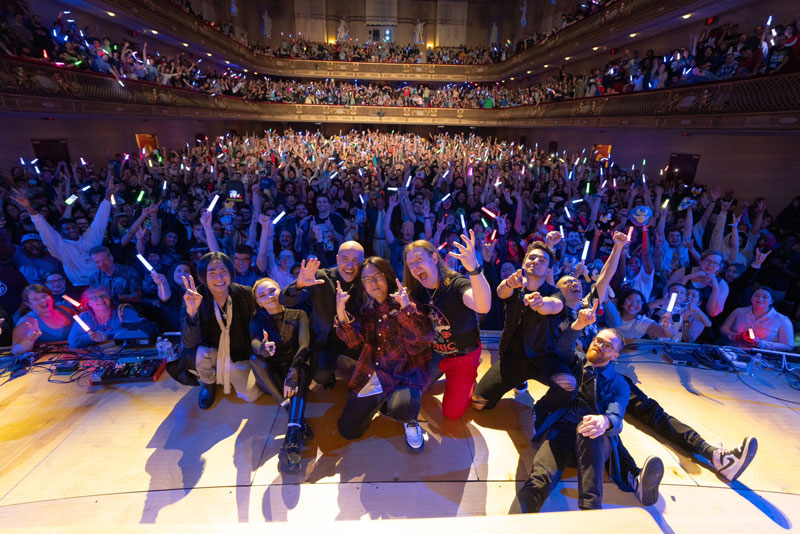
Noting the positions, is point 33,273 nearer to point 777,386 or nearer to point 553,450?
point 553,450

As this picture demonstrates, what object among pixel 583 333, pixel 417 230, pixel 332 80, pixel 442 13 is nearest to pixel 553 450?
pixel 583 333

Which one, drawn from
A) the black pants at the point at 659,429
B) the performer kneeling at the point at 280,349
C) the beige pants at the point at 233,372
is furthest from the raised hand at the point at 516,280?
the beige pants at the point at 233,372

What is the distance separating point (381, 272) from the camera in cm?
248

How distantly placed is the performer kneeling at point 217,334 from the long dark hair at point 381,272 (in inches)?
33.7

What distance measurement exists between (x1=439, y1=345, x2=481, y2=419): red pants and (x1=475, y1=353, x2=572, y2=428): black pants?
158mm

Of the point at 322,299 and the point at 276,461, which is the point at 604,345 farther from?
the point at 276,461

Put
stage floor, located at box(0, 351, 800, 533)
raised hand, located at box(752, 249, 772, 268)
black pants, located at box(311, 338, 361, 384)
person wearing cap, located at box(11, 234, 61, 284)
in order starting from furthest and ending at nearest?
A: raised hand, located at box(752, 249, 772, 268), person wearing cap, located at box(11, 234, 61, 284), black pants, located at box(311, 338, 361, 384), stage floor, located at box(0, 351, 800, 533)

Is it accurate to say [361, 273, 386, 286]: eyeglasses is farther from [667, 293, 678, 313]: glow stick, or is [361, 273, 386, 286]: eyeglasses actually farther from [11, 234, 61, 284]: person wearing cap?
[11, 234, 61, 284]: person wearing cap

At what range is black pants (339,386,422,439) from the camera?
2498mm

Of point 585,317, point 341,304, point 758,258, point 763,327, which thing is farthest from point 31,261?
point 758,258

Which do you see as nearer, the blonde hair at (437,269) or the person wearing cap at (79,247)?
the blonde hair at (437,269)

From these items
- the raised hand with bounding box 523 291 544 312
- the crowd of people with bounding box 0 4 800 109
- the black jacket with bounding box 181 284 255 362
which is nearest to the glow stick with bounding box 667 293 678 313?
the raised hand with bounding box 523 291 544 312

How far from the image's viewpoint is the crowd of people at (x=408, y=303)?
2.42 meters

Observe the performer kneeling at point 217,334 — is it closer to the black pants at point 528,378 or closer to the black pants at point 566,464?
the black pants at point 528,378
